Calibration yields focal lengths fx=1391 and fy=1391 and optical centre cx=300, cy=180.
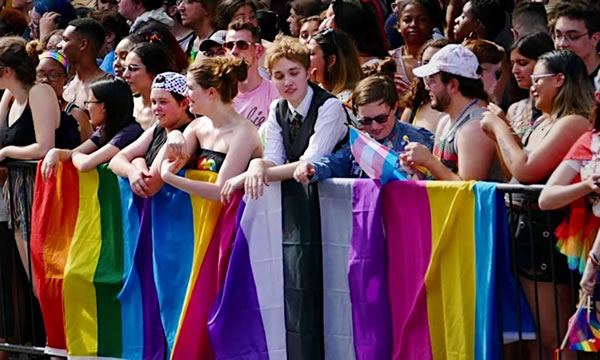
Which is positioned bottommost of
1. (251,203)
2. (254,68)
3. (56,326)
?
(56,326)

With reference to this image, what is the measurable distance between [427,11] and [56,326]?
374 centimetres

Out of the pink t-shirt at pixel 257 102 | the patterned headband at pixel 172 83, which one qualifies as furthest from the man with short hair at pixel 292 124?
the pink t-shirt at pixel 257 102

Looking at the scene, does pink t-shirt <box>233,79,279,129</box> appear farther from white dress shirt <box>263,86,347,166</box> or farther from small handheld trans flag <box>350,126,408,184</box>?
small handheld trans flag <box>350,126,408,184</box>

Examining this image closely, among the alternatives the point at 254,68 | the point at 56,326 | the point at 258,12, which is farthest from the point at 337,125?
the point at 258,12

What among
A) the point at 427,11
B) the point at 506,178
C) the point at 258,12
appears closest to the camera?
the point at 506,178

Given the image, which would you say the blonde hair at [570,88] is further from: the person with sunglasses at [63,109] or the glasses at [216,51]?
the person with sunglasses at [63,109]

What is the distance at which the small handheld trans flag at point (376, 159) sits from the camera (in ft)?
25.2

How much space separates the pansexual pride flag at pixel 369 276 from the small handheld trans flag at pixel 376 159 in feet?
0.23

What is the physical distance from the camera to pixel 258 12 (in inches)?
462

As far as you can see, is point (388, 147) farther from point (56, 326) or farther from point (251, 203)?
point (56, 326)

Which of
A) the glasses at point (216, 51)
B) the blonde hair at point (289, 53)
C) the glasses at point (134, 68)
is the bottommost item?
the blonde hair at point (289, 53)

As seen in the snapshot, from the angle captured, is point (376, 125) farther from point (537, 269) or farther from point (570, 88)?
point (537, 269)

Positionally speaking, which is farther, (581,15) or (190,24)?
(190,24)

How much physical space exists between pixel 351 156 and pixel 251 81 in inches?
67.3
